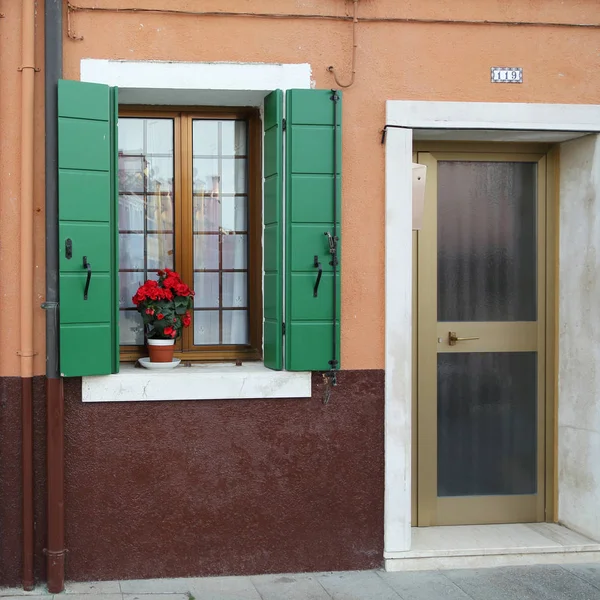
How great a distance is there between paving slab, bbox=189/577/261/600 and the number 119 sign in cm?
328

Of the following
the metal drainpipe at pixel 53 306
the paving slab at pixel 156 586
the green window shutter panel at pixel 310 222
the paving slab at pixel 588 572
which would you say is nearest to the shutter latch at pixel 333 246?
the green window shutter panel at pixel 310 222

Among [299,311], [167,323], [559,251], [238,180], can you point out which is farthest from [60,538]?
[559,251]

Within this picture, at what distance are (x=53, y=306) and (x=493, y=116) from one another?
9.13 ft

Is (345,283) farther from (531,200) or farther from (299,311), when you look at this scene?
(531,200)

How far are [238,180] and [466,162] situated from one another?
148 centimetres

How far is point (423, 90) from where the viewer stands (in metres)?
5.51

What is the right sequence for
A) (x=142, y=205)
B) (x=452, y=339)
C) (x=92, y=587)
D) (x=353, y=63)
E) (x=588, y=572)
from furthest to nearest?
1. (x=452, y=339)
2. (x=142, y=205)
3. (x=588, y=572)
4. (x=353, y=63)
5. (x=92, y=587)

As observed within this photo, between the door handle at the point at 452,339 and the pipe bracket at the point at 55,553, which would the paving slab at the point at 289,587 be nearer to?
the pipe bracket at the point at 55,553

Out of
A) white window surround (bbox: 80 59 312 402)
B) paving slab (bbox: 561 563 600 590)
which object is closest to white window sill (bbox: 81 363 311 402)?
white window surround (bbox: 80 59 312 402)

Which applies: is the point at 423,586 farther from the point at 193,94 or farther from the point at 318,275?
the point at 193,94

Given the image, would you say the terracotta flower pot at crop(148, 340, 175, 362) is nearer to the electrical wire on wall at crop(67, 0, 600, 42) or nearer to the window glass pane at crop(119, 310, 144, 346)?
the window glass pane at crop(119, 310, 144, 346)

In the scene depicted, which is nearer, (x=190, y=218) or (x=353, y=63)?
(x=353, y=63)

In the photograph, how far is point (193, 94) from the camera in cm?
539

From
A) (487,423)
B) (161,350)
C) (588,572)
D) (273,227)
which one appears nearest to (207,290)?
(161,350)
